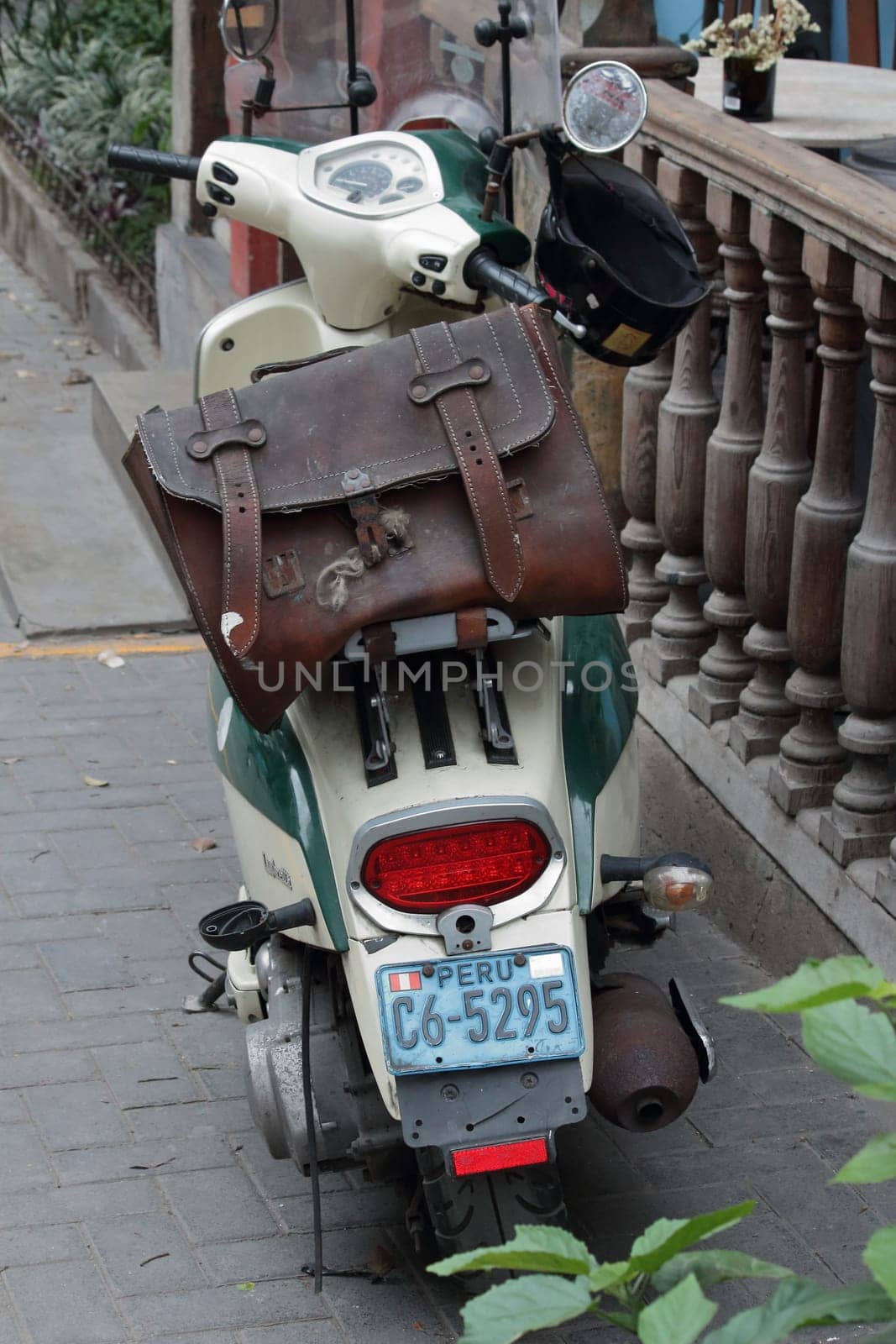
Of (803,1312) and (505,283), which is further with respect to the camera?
(505,283)

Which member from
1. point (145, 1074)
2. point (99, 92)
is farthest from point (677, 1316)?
point (99, 92)

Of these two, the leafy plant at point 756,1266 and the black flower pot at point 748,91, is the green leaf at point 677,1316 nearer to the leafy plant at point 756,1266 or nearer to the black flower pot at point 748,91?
the leafy plant at point 756,1266

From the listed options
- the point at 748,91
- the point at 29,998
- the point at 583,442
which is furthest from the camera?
the point at 748,91

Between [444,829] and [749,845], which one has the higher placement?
[444,829]

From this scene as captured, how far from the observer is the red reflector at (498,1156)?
8.29 ft

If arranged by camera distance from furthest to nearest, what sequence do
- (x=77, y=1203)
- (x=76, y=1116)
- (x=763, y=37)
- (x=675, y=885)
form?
(x=763, y=37)
(x=76, y=1116)
(x=77, y=1203)
(x=675, y=885)

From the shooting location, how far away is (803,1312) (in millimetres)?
1180

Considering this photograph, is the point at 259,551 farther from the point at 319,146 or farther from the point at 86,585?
the point at 86,585

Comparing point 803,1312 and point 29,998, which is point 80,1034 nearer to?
point 29,998

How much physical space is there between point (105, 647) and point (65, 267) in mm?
5173

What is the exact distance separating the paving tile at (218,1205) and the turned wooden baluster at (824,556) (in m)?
1.38

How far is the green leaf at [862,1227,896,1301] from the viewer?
42.5 inches

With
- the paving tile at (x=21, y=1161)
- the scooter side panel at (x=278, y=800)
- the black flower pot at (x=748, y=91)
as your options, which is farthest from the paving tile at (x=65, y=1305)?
the black flower pot at (x=748, y=91)

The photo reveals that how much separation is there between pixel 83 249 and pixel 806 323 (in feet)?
24.7
